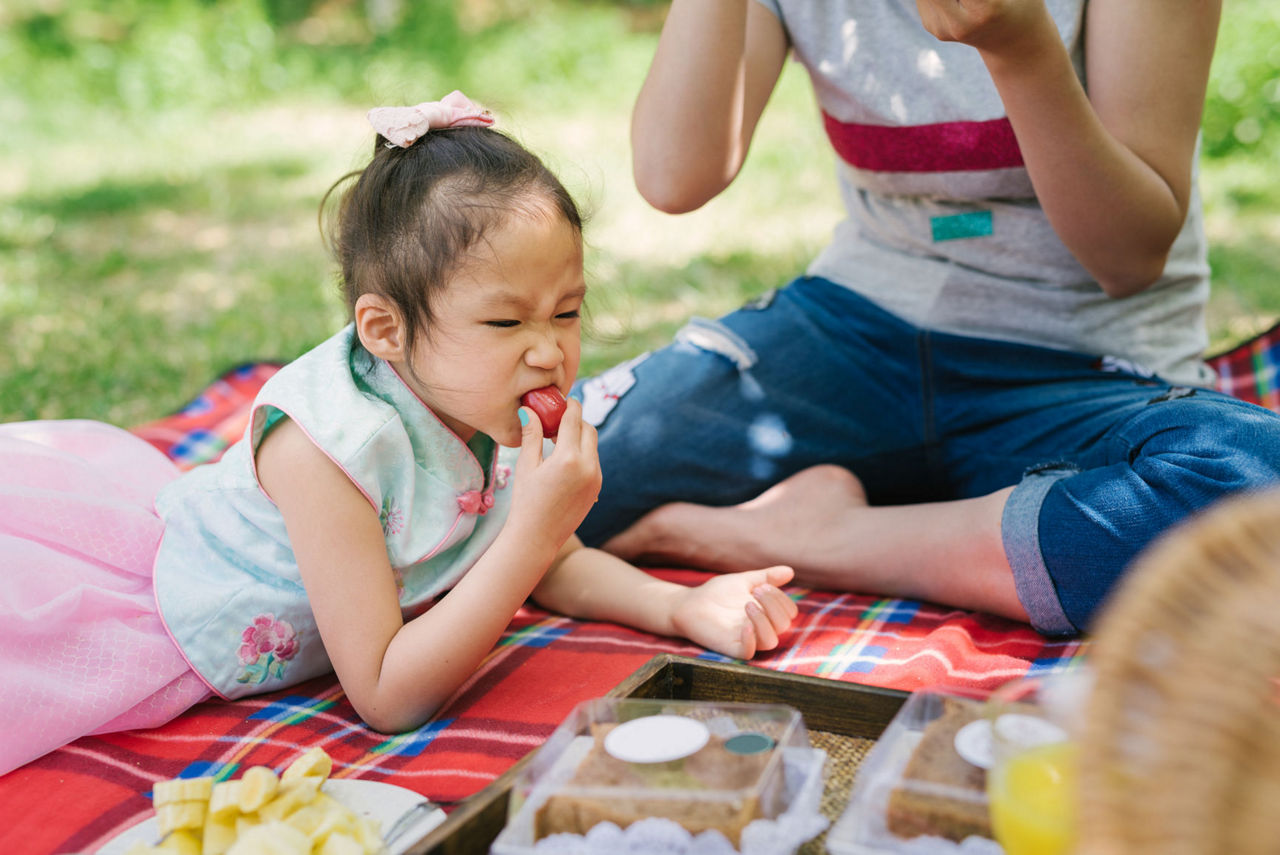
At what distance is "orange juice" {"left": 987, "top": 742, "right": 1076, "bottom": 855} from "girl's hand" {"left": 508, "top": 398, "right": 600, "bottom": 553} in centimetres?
55

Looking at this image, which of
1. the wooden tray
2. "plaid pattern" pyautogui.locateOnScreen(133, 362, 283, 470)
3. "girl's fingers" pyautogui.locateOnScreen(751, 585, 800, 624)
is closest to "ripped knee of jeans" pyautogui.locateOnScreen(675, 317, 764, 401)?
"girl's fingers" pyautogui.locateOnScreen(751, 585, 800, 624)

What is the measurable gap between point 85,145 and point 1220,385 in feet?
17.4

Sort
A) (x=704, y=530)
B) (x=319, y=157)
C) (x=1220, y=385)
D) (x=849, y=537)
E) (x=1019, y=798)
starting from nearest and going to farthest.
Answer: (x=1019, y=798) < (x=849, y=537) < (x=704, y=530) < (x=1220, y=385) < (x=319, y=157)

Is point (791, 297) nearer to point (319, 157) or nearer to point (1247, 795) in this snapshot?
point (1247, 795)

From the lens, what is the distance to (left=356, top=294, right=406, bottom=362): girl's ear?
4.07 feet

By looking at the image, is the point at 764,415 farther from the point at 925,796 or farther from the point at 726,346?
the point at 925,796

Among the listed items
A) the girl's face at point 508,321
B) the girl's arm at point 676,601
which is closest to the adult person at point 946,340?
the girl's arm at point 676,601

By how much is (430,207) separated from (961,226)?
79cm

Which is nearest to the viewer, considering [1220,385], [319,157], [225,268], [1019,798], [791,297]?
[1019,798]

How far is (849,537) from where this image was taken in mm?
1563

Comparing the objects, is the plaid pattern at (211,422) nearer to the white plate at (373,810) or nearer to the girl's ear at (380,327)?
the girl's ear at (380,327)

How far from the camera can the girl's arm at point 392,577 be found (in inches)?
46.9

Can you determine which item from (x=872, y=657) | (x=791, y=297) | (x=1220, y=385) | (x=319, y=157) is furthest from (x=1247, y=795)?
(x=319, y=157)

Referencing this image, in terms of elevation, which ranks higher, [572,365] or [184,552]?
[572,365]
